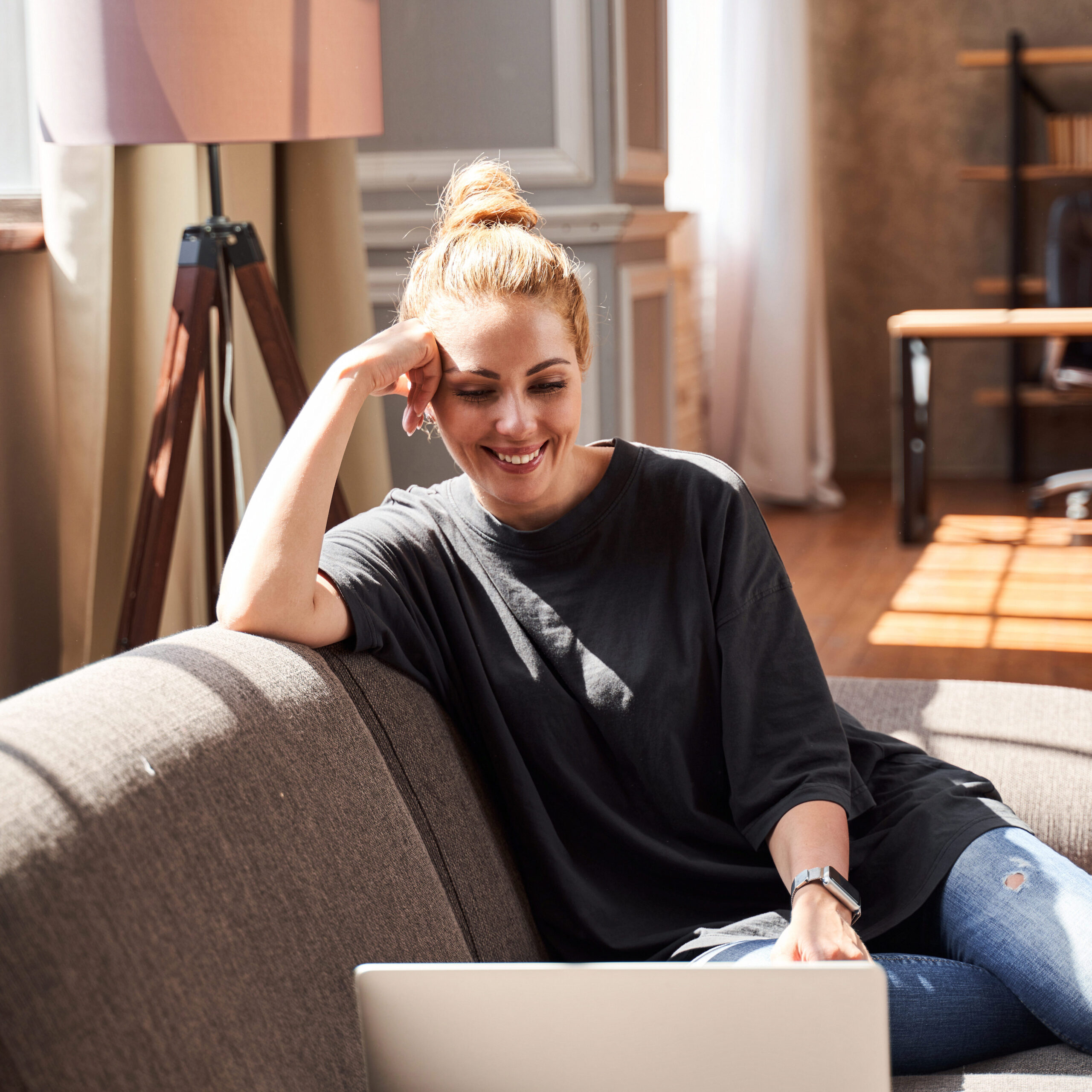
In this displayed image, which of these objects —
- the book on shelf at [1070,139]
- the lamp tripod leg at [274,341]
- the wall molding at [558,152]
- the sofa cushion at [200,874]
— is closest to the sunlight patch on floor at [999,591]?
the wall molding at [558,152]

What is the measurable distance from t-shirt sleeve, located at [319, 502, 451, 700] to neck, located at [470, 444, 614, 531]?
0.23ft

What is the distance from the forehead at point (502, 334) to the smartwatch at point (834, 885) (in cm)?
50

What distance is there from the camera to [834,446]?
5.86 metres

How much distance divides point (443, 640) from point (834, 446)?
4895 mm

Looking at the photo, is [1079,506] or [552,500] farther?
[1079,506]

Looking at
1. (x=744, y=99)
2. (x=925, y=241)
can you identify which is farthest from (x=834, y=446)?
(x=744, y=99)

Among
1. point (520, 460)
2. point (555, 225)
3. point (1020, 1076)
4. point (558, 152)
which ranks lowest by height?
point (1020, 1076)

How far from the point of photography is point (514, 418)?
1139 mm

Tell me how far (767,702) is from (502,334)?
0.41 metres

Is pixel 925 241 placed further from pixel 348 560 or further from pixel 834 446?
pixel 348 560

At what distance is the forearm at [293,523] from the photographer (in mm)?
1041

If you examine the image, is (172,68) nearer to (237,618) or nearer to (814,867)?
(237,618)

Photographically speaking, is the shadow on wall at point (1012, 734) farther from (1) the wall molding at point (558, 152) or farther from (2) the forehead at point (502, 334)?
(1) the wall molding at point (558, 152)

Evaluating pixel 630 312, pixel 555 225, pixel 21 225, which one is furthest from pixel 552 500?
pixel 630 312
